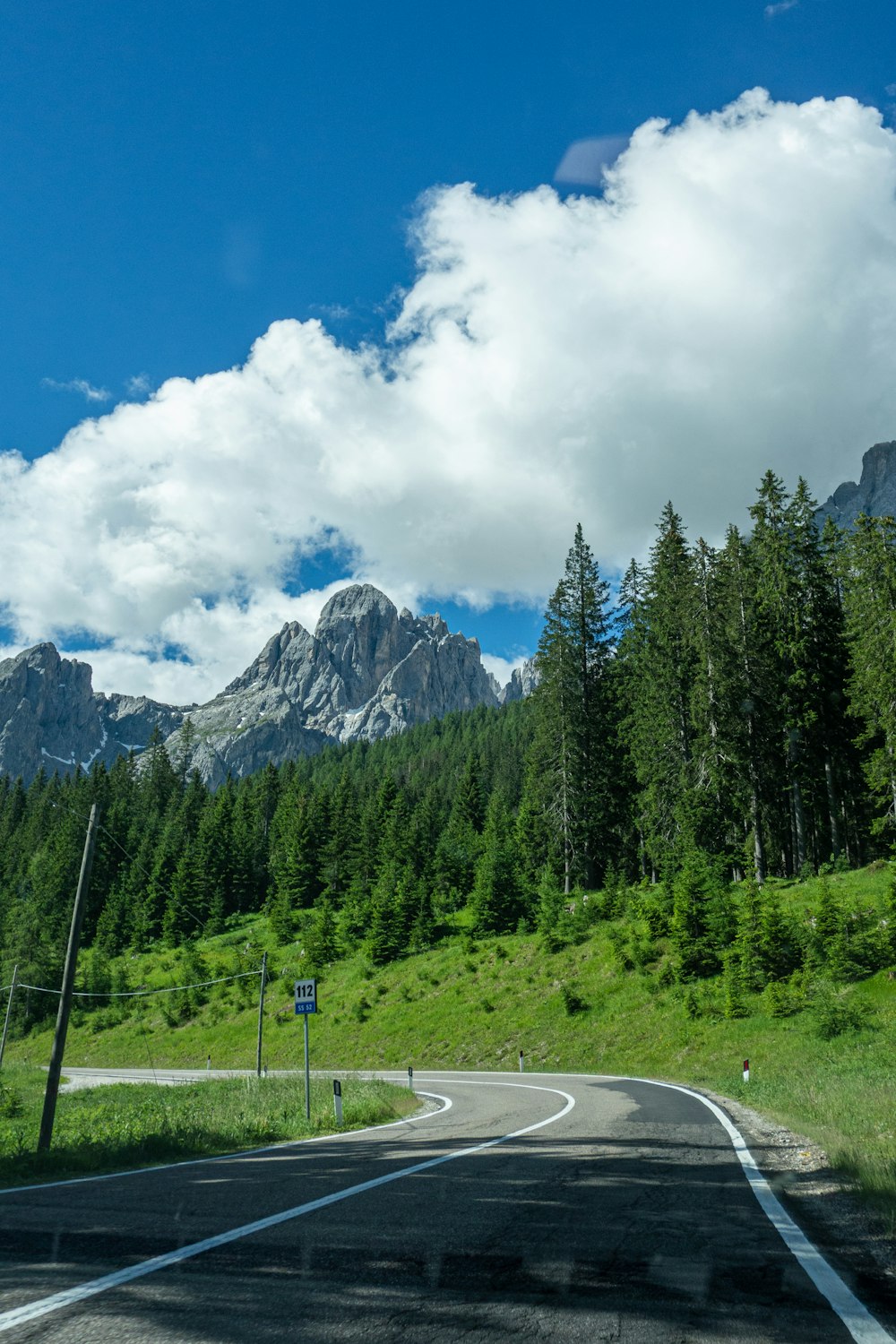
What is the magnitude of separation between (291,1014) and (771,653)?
115 feet

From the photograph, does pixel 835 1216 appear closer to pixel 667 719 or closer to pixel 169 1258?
pixel 169 1258

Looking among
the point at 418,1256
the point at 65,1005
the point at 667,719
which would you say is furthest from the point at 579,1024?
the point at 418,1256

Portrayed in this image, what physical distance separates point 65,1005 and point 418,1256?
14538 millimetres

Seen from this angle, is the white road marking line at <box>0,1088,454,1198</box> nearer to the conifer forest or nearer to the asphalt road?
the asphalt road

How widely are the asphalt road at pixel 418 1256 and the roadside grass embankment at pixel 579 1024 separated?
1874 mm

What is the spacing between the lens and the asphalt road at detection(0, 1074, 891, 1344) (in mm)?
4109

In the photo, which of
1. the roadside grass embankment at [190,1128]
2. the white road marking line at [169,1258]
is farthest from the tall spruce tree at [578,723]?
the white road marking line at [169,1258]

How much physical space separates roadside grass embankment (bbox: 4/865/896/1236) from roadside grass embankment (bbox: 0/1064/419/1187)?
826 cm

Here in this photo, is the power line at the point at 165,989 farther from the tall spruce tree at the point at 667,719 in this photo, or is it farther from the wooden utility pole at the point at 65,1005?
the wooden utility pole at the point at 65,1005

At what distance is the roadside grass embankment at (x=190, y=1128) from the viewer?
11750mm

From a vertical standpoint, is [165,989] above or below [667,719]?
below

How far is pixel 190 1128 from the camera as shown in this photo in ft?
46.7

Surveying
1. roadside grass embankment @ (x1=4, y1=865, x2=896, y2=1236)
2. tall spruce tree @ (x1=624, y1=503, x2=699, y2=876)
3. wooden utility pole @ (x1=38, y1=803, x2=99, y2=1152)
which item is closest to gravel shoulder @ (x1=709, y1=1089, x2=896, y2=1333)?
roadside grass embankment @ (x1=4, y1=865, x2=896, y2=1236)

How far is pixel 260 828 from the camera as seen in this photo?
101312 millimetres
